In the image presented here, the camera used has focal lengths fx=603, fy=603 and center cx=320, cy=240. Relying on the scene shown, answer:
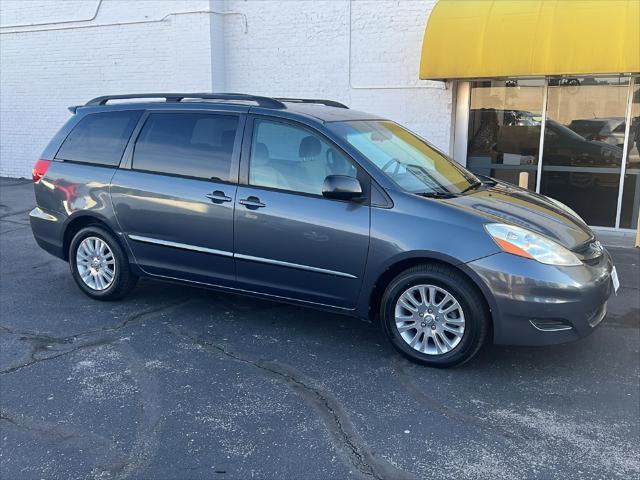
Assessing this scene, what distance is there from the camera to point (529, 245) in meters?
3.89

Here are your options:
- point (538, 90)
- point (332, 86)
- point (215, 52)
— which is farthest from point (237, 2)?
point (538, 90)

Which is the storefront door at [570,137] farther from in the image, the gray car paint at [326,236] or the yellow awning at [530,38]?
the gray car paint at [326,236]

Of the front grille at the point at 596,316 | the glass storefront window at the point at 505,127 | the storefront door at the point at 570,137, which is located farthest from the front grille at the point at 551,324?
the storefront door at the point at 570,137

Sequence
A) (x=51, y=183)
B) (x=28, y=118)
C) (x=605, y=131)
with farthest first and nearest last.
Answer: (x=28, y=118) < (x=605, y=131) < (x=51, y=183)

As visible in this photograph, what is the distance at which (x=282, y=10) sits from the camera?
10.7m

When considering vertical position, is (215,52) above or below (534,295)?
above

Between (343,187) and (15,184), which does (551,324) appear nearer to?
(343,187)

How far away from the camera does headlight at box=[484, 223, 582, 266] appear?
12.7 feet

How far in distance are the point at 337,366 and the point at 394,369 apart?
0.40 m

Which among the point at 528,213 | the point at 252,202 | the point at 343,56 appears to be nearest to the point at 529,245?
the point at 528,213

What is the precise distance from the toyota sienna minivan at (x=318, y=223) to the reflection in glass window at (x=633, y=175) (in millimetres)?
4852

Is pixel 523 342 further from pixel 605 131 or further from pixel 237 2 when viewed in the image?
pixel 237 2

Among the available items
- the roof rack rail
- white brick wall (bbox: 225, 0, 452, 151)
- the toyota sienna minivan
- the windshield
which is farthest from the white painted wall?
the windshield

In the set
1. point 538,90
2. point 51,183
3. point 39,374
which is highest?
point 538,90
